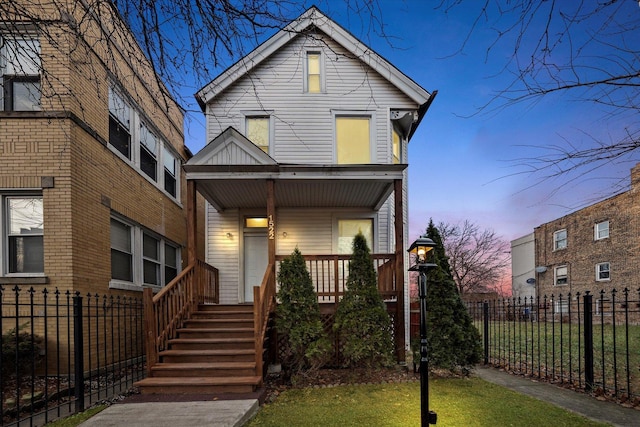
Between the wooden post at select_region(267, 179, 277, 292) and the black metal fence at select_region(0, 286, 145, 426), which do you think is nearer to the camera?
the black metal fence at select_region(0, 286, 145, 426)

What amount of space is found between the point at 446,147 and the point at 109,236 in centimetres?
749

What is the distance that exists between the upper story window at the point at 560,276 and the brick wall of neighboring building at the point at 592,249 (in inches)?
4.1

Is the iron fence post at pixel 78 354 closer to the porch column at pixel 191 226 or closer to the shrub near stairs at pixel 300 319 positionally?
the porch column at pixel 191 226

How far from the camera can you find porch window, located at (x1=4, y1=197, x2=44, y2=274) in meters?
7.02

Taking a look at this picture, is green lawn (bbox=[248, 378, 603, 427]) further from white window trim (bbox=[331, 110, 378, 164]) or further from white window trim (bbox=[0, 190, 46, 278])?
white window trim (bbox=[331, 110, 378, 164])

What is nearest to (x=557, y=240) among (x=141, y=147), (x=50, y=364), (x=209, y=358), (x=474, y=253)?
(x=474, y=253)

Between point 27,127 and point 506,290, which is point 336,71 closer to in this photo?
point 27,127

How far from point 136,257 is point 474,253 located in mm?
29888

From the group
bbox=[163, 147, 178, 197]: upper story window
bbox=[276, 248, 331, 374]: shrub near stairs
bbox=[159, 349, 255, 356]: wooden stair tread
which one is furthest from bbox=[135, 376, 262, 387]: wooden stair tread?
bbox=[163, 147, 178, 197]: upper story window

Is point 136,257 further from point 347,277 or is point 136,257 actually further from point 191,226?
point 347,277

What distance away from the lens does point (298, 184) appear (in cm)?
838

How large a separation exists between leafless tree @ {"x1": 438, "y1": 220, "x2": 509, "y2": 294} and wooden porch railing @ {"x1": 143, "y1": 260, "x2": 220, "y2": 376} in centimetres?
2791

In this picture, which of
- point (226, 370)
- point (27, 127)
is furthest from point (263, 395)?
point (27, 127)

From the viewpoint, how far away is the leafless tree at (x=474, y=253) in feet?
107
